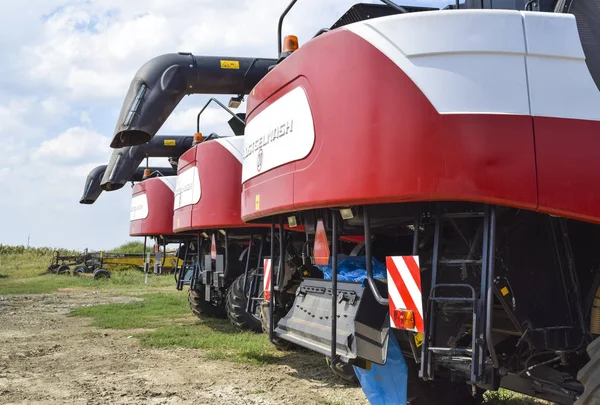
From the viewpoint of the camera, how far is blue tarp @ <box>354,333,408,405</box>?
3540 millimetres

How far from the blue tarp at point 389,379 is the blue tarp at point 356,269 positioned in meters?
0.43

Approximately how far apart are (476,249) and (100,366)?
16.0 ft

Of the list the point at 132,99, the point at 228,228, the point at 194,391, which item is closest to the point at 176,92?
the point at 132,99

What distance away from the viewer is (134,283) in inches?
858

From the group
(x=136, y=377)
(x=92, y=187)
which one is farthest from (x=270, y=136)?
(x=92, y=187)

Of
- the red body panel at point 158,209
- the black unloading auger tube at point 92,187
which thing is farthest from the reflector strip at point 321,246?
the black unloading auger tube at point 92,187

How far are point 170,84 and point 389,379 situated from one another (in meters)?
5.37

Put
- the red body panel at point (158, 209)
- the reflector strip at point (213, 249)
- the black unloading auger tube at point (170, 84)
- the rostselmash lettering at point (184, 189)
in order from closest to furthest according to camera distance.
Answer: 1. the black unloading auger tube at point (170, 84)
2. the rostselmash lettering at point (184, 189)
3. the reflector strip at point (213, 249)
4. the red body panel at point (158, 209)

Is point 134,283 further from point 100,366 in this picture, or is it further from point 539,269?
point 539,269

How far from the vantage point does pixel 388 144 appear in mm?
3037

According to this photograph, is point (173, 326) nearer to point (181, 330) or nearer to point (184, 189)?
point (181, 330)

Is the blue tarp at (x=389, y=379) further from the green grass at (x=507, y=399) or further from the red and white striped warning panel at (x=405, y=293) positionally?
the green grass at (x=507, y=399)

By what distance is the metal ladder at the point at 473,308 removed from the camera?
2.76 m

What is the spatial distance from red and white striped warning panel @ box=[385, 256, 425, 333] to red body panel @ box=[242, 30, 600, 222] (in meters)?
0.34
